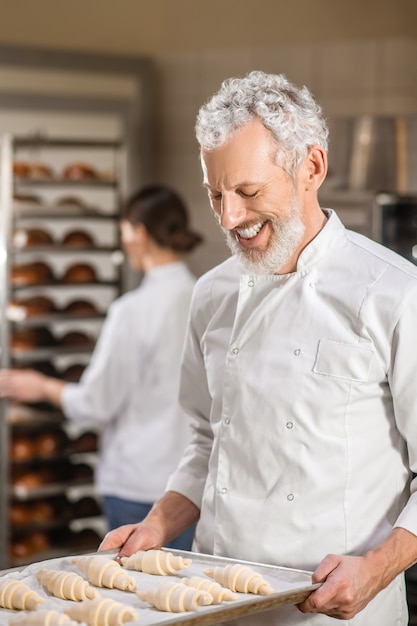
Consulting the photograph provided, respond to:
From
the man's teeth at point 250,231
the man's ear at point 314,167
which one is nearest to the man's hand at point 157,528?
the man's teeth at point 250,231

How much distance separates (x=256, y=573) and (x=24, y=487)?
3.06 metres

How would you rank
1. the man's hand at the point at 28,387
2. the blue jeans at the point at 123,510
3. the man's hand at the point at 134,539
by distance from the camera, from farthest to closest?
the man's hand at the point at 28,387, the blue jeans at the point at 123,510, the man's hand at the point at 134,539

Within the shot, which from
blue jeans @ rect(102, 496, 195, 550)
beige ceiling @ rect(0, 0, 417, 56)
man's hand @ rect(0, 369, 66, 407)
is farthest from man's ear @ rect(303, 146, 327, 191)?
beige ceiling @ rect(0, 0, 417, 56)

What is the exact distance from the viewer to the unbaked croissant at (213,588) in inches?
65.4

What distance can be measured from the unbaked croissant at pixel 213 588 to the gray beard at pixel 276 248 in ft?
1.85

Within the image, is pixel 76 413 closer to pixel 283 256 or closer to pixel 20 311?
pixel 20 311

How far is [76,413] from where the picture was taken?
3.97 meters

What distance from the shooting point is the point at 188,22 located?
18.0 feet

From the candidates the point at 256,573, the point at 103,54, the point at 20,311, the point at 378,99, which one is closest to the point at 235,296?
the point at 256,573

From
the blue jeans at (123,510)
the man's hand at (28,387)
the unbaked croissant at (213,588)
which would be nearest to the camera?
the unbaked croissant at (213,588)

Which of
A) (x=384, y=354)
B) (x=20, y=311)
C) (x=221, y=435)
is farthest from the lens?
(x=20, y=311)

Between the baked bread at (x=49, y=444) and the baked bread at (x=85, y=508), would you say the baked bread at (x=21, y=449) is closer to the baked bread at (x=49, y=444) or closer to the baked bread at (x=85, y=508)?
the baked bread at (x=49, y=444)

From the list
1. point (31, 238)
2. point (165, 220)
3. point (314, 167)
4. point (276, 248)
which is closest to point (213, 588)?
point (276, 248)

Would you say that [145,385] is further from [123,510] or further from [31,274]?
[31,274]
